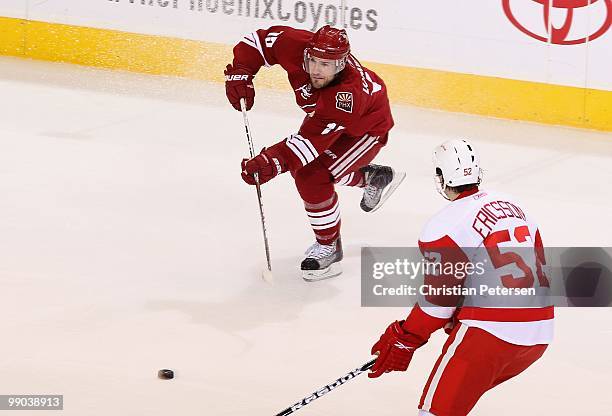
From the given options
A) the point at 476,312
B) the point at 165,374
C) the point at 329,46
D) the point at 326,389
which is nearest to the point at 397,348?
the point at 476,312

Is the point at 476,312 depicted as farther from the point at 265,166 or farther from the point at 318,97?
the point at 318,97

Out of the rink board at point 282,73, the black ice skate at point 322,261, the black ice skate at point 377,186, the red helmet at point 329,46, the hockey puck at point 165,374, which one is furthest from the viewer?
the rink board at point 282,73

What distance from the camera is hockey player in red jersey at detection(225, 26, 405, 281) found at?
457 cm

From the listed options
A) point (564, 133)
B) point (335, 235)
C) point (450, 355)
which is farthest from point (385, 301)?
point (564, 133)

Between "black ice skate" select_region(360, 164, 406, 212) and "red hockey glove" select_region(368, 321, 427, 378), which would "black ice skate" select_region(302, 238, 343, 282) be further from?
"red hockey glove" select_region(368, 321, 427, 378)

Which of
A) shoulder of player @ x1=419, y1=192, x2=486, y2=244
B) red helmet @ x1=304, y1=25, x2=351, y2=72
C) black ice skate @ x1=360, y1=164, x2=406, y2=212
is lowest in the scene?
shoulder of player @ x1=419, y1=192, x2=486, y2=244

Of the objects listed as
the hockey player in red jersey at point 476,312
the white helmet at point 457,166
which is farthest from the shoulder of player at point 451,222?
the white helmet at point 457,166

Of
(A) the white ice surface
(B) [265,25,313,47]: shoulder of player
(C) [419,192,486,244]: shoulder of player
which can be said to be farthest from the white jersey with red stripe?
(B) [265,25,313,47]: shoulder of player

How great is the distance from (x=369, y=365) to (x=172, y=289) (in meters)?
1.50

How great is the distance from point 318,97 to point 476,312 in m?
1.67

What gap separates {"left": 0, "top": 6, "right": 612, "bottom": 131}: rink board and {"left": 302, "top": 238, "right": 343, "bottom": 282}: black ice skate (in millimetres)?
2262

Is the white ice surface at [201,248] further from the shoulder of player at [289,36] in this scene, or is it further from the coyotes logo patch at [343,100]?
the shoulder of player at [289,36]

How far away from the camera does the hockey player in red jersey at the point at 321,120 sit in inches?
180

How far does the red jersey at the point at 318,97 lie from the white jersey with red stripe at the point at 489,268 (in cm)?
144
